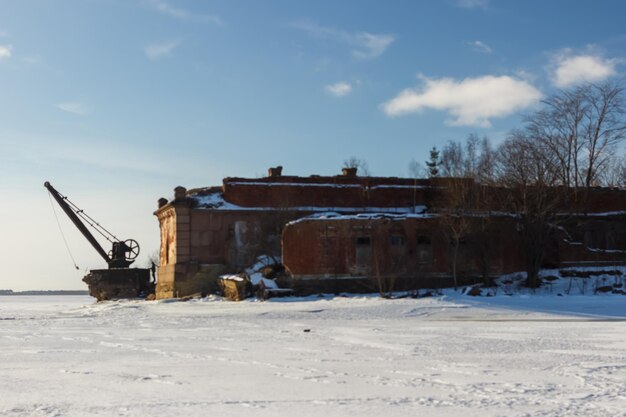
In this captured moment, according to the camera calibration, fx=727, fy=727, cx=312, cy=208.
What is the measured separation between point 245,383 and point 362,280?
20.3m

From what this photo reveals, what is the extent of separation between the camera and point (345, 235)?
29.5m

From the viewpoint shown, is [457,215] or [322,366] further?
[457,215]

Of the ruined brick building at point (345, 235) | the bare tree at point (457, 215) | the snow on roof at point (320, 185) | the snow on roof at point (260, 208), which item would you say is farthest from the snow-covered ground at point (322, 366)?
the snow on roof at point (320, 185)

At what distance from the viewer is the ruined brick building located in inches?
1152

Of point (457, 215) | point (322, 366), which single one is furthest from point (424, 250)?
point (322, 366)

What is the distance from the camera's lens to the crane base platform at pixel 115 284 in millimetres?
41312

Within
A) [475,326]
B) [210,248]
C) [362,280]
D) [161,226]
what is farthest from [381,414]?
[161,226]

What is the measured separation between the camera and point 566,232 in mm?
32281

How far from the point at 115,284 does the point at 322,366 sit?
33167mm

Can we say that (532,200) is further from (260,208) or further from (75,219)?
(75,219)

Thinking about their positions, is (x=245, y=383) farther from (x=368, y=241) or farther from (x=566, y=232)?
(x=566, y=232)

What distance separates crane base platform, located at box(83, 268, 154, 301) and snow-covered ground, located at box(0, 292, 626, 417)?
2080 centimetres

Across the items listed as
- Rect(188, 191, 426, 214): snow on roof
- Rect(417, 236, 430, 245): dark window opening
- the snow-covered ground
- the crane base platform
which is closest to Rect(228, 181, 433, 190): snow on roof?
Rect(188, 191, 426, 214): snow on roof

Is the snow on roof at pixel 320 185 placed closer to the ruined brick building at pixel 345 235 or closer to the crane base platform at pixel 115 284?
the ruined brick building at pixel 345 235
